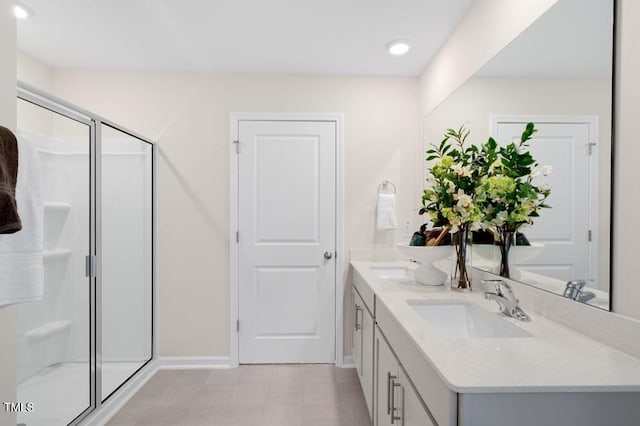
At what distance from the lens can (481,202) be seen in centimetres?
157

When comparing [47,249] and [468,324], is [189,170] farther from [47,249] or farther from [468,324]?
[468,324]

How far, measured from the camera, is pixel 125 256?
2504 millimetres

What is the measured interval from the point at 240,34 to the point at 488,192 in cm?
185

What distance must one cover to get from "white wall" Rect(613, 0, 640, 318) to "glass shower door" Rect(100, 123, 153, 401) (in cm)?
254

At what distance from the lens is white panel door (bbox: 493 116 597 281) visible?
1195 millimetres

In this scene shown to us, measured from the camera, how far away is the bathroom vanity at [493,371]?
826 mm

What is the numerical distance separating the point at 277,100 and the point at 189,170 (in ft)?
3.03

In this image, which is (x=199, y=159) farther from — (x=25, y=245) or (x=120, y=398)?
(x=120, y=398)

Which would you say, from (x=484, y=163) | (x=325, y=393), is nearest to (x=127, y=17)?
(x=484, y=163)

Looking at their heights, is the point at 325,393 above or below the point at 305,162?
below

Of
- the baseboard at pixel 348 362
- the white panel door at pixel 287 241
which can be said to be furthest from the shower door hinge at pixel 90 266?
the baseboard at pixel 348 362

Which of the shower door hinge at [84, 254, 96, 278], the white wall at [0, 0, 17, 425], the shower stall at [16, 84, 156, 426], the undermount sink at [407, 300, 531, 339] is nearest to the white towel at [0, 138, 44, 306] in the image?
the shower stall at [16, 84, 156, 426]

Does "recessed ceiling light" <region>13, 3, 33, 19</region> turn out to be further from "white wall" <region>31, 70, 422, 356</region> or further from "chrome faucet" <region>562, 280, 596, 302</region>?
"chrome faucet" <region>562, 280, 596, 302</region>

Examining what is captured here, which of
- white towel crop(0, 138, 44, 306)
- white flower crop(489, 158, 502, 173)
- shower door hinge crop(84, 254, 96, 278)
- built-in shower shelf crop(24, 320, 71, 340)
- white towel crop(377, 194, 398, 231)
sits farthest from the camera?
white towel crop(377, 194, 398, 231)
